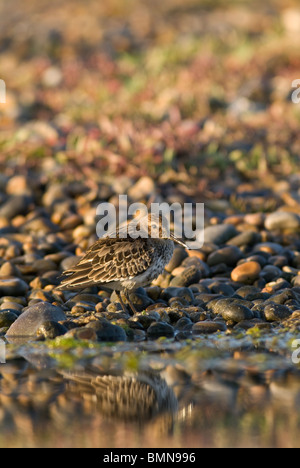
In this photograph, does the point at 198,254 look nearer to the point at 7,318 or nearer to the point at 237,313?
the point at 237,313

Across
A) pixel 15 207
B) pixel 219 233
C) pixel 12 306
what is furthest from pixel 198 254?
pixel 15 207

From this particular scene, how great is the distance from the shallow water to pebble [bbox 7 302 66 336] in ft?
1.22

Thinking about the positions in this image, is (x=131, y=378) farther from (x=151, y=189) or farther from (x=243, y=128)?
(x=243, y=128)

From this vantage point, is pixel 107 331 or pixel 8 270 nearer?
pixel 107 331

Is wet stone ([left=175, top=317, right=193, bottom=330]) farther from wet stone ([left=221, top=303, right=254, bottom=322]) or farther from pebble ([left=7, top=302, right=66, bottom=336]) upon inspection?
pebble ([left=7, top=302, right=66, bottom=336])

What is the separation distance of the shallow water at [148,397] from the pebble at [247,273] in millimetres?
2399

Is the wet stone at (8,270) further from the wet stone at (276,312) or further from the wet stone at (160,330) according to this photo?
the wet stone at (276,312)

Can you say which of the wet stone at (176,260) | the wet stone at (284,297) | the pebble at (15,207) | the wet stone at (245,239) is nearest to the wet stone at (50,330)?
the wet stone at (284,297)

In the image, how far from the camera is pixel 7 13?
3161 centimetres

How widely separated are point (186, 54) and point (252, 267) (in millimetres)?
12971

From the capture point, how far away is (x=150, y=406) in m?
5.82

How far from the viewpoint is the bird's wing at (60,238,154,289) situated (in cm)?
861

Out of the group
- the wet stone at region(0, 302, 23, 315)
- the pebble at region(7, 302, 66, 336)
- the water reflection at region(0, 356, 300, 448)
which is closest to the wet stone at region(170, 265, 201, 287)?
the pebble at region(7, 302, 66, 336)

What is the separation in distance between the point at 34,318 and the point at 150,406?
8.21ft
